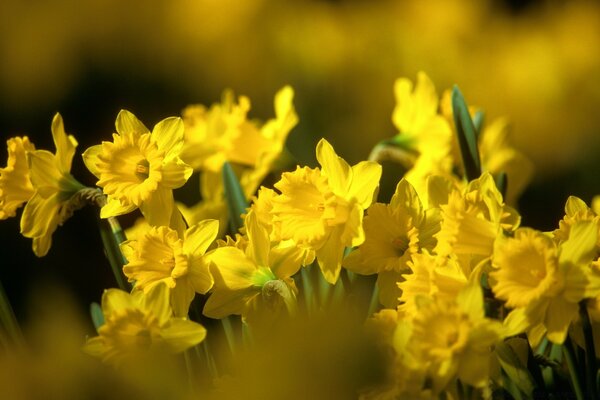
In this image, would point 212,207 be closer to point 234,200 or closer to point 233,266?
point 234,200

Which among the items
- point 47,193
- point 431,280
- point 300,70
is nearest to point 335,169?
point 431,280

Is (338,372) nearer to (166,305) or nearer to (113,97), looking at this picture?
(166,305)

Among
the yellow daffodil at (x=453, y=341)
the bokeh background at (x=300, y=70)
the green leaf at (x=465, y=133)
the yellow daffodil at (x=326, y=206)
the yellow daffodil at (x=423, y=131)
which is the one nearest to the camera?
the yellow daffodil at (x=453, y=341)

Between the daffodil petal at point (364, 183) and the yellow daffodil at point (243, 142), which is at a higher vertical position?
the yellow daffodil at point (243, 142)

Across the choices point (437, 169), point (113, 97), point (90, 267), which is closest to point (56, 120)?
point (437, 169)

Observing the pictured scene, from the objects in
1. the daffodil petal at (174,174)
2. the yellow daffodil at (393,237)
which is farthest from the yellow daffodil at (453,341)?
the daffodil petal at (174,174)

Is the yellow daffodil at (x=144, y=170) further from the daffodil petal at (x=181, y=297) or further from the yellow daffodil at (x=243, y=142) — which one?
the yellow daffodil at (x=243, y=142)
